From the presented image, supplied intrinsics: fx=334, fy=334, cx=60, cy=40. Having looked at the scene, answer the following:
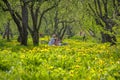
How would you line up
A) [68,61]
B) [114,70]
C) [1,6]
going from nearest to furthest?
1. [114,70]
2. [68,61]
3. [1,6]

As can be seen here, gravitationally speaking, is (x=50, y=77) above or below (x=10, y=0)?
below

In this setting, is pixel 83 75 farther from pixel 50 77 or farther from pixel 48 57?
pixel 48 57

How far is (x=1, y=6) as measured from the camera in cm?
2581

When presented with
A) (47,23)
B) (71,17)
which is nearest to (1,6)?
(71,17)

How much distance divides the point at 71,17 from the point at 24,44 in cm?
2270

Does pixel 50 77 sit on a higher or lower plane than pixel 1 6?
lower

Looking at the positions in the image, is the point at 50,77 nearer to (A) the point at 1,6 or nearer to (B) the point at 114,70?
(B) the point at 114,70

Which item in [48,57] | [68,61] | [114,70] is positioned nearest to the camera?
[114,70]

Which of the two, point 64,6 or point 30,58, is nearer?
point 30,58

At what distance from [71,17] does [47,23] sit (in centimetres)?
1489

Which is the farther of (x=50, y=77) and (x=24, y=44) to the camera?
(x=24, y=44)

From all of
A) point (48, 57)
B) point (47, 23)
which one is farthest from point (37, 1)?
point (47, 23)

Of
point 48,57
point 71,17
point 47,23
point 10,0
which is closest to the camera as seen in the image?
point 48,57

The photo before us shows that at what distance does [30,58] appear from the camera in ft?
50.4
